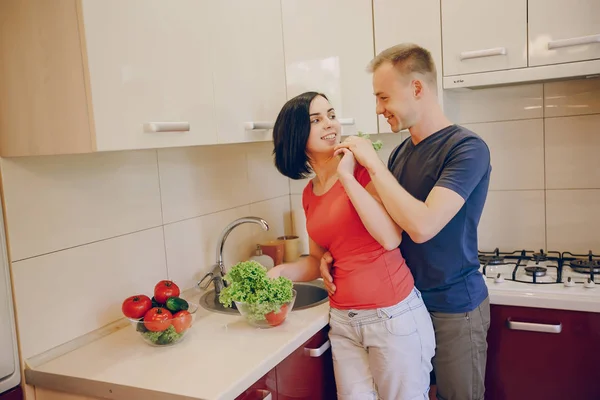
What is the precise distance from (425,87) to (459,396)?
92 centimetres

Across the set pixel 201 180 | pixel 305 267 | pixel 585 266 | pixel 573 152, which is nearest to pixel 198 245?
pixel 201 180

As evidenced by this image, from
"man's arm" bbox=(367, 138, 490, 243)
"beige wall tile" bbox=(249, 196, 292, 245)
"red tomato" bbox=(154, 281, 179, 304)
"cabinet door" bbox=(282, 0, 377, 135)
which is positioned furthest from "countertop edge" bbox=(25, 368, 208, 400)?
"cabinet door" bbox=(282, 0, 377, 135)

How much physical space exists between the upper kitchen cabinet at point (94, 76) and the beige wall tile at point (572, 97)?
1443mm

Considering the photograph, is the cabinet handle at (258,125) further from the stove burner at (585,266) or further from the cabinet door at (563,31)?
the stove burner at (585,266)

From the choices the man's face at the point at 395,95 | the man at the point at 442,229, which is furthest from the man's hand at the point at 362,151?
the man's face at the point at 395,95

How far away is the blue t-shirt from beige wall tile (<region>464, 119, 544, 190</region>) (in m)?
0.71

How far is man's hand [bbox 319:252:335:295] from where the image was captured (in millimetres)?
1582

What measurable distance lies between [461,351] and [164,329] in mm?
862

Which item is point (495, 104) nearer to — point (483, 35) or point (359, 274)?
point (483, 35)

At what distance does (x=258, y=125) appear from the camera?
174 centimetres

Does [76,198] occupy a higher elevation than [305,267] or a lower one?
higher

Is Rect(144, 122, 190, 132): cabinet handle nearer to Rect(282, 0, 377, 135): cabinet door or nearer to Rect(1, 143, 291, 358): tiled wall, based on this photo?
Rect(1, 143, 291, 358): tiled wall

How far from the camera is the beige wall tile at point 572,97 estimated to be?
2066 millimetres

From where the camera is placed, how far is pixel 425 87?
1.56m
